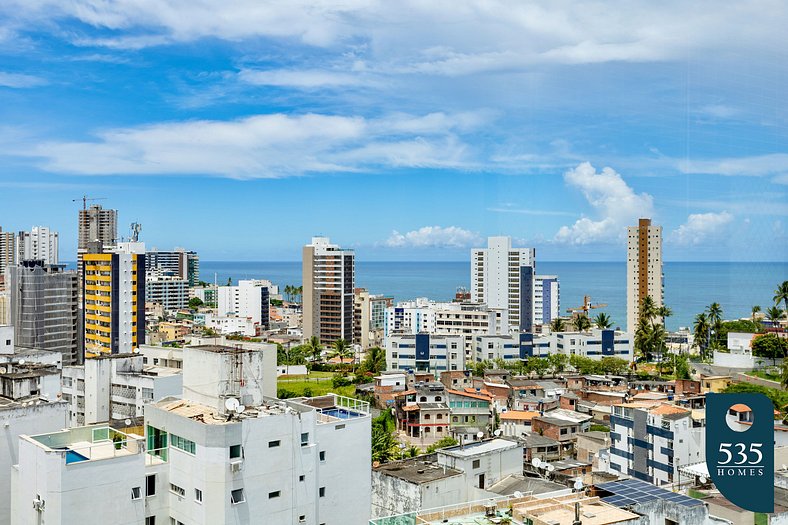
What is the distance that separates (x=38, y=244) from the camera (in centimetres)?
3759

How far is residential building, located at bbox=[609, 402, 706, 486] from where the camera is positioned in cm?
877

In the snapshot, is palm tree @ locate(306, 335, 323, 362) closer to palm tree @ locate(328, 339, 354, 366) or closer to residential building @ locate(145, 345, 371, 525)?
palm tree @ locate(328, 339, 354, 366)

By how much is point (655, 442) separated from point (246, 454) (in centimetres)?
588

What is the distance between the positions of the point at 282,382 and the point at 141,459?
40.6ft

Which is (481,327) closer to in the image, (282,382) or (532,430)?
(282,382)

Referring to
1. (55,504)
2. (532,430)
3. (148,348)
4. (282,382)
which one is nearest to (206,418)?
(55,504)

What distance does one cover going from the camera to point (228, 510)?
4.77 meters

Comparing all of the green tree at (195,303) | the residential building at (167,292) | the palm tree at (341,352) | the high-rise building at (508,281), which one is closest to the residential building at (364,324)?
the high-rise building at (508,281)

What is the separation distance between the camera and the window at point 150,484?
4.88 meters

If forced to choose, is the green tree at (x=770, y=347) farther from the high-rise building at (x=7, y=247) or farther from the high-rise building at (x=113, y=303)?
the high-rise building at (x=7, y=247)

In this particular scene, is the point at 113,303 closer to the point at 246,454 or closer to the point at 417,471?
the point at 417,471

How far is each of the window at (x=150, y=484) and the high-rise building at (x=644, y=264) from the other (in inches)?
932

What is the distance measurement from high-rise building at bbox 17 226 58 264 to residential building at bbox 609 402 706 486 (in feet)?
113

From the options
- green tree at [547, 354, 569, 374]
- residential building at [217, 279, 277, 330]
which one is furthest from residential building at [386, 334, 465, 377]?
residential building at [217, 279, 277, 330]
